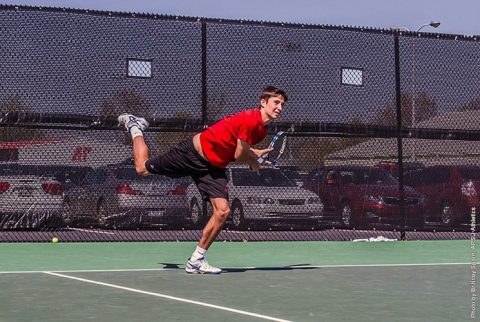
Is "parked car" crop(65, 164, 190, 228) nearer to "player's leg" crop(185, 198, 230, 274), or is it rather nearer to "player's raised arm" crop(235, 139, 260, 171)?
"player's leg" crop(185, 198, 230, 274)

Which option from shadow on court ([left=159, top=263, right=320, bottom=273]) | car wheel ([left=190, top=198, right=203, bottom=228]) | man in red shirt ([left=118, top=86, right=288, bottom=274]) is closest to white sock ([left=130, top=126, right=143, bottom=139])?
man in red shirt ([left=118, top=86, right=288, bottom=274])

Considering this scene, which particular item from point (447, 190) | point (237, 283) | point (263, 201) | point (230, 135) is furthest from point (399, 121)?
point (237, 283)

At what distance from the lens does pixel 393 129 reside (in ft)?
48.7

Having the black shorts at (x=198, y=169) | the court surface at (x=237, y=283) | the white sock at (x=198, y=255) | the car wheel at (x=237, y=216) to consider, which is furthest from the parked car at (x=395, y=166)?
the white sock at (x=198, y=255)

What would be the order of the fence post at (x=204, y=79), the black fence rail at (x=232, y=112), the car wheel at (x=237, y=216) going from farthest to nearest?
the car wheel at (x=237, y=216)
the fence post at (x=204, y=79)
the black fence rail at (x=232, y=112)

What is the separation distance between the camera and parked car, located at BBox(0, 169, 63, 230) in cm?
1328

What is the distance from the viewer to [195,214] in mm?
14031

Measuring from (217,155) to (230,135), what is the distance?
0.30 meters

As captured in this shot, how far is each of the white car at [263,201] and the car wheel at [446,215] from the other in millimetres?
1876

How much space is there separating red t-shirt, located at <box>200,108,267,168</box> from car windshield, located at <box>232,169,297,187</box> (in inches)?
207

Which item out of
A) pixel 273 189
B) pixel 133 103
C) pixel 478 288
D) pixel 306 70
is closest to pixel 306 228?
pixel 273 189

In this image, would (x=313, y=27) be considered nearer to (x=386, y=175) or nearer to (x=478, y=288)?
(x=386, y=175)

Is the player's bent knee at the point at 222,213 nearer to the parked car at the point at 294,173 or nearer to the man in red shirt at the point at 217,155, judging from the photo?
the man in red shirt at the point at 217,155

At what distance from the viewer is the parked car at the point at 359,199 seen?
49.4ft
